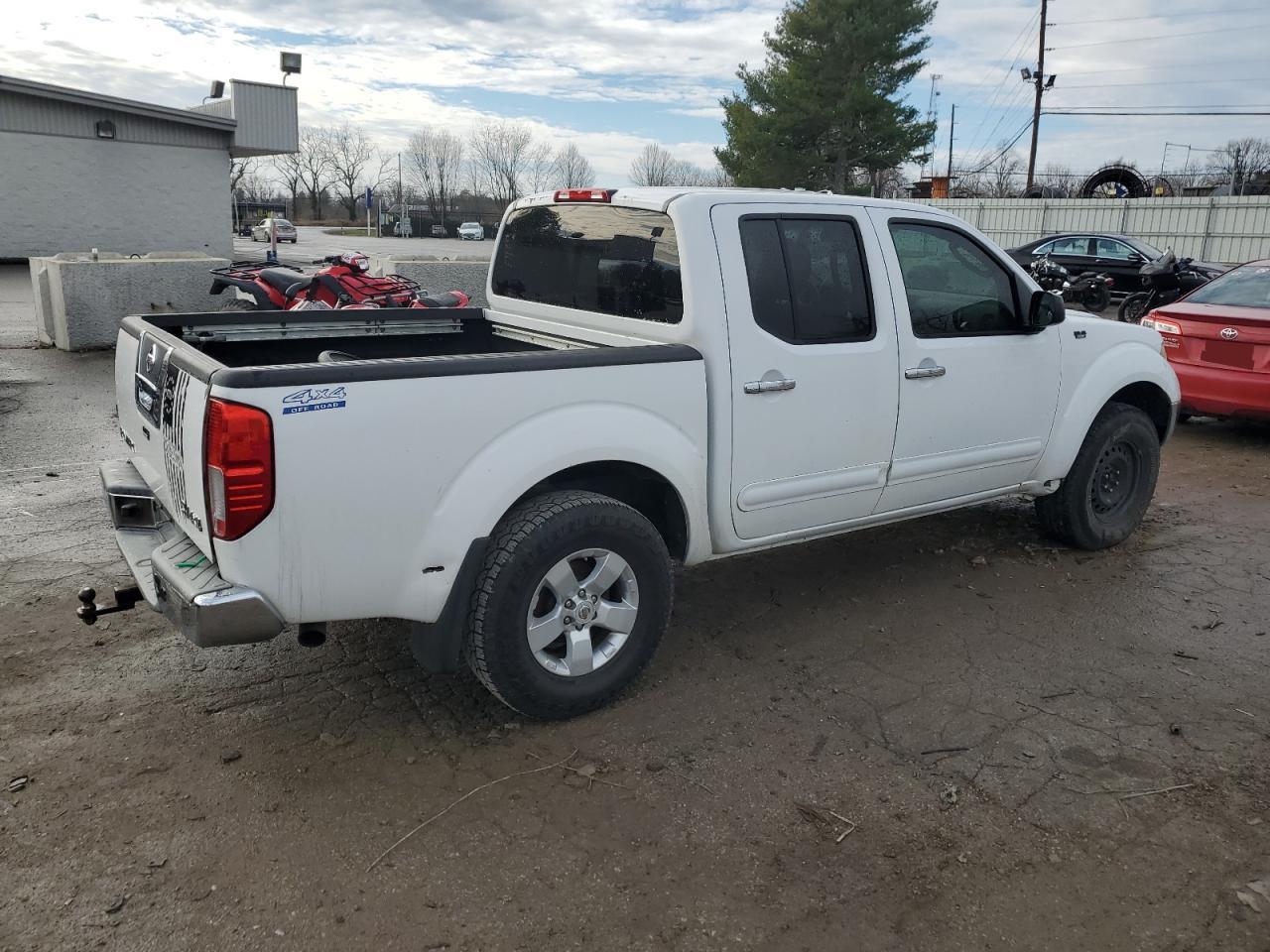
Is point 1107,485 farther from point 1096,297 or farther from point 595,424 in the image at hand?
point 1096,297

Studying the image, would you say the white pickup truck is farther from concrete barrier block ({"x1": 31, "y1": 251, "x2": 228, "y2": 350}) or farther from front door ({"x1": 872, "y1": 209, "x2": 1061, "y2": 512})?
concrete barrier block ({"x1": 31, "y1": 251, "x2": 228, "y2": 350})

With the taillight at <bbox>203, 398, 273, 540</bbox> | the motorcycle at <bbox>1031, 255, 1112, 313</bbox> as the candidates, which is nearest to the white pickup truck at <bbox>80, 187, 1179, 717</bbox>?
the taillight at <bbox>203, 398, 273, 540</bbox>

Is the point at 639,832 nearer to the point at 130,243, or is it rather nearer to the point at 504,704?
the point at 504,704

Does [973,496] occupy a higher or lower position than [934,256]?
lower

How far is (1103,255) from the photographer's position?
A: 21016 mm

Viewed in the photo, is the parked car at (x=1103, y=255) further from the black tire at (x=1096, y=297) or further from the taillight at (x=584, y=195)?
the taillight at (x=584, y=195)

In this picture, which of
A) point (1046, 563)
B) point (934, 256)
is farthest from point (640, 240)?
point (1046, 563)

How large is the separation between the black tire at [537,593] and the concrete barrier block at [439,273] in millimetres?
10134

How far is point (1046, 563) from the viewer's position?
5586mm

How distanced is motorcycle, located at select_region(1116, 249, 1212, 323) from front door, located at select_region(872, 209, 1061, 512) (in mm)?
11619

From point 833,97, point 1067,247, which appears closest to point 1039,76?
point 833,97

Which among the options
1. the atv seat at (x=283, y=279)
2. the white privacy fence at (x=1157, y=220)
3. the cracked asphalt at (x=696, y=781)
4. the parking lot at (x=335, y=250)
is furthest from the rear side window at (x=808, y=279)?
the white privacy fence at (x=1157, y=220)

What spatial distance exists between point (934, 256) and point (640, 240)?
4.94ft

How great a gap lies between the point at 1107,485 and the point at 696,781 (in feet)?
11.9
